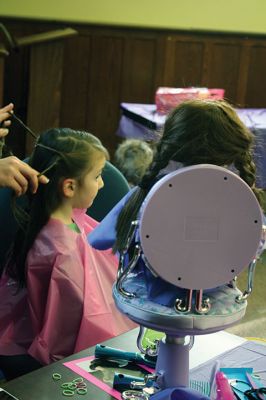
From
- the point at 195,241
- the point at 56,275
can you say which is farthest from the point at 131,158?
the point at 195,241

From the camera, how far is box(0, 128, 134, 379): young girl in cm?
149

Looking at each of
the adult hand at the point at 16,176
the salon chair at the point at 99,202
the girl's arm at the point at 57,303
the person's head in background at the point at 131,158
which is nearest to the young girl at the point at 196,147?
the adult hand at the point at 16,176

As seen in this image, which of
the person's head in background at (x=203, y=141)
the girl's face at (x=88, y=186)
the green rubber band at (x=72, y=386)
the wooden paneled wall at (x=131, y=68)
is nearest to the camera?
the person's head in background at (x=203, y=141)

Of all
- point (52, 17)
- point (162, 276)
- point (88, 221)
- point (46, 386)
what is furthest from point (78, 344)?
point (52, 17)

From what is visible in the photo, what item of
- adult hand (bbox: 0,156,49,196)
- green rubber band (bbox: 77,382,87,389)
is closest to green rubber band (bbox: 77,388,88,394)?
green rubber band (bbox: 77,382,87,389)

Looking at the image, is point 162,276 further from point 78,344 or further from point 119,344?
point 78,344

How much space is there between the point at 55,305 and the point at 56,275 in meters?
0.07

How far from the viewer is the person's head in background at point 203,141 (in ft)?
2.78

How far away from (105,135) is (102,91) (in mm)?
372

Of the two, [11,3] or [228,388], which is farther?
[11,3]

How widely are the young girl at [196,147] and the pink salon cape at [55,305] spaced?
2.08ft

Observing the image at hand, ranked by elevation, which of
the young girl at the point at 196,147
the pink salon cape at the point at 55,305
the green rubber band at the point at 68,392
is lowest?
the pink salon cape at the point at 55,305

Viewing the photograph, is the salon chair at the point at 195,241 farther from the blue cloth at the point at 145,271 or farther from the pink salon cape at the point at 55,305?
the pink salon cape at the point at 55,305

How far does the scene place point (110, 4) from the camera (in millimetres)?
4875
